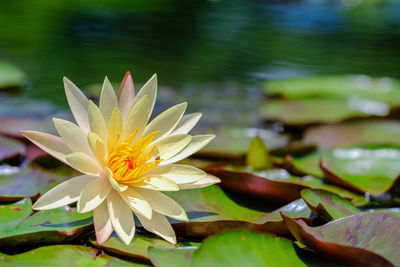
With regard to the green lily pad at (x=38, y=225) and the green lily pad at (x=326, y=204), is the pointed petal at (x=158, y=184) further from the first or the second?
the green lily pad at (x=326, y=204)

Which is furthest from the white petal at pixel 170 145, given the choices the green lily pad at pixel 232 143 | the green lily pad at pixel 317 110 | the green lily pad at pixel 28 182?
the green lily pad at pixel 317 110

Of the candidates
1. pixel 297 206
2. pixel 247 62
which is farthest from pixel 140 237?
pixel 247 62

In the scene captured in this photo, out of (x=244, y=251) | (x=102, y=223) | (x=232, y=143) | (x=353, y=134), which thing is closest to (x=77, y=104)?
(x=102, y=223)

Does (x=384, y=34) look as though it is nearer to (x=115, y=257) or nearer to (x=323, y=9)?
(x=323, y=9)

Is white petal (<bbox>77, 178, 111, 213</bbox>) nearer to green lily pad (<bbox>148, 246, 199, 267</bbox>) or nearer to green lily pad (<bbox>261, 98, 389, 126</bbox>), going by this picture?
green lily pad (<bbox>148, 246, 199, 267</bbox>)

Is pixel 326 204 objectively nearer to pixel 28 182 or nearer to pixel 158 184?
pixel 158 184

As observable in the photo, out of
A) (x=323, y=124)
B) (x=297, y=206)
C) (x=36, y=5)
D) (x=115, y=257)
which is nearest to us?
(x=115, y=257)

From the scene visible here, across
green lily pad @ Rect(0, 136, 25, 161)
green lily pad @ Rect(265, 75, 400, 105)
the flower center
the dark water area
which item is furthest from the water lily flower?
green lily pad @ Rect(265, 75, 400, 105)
